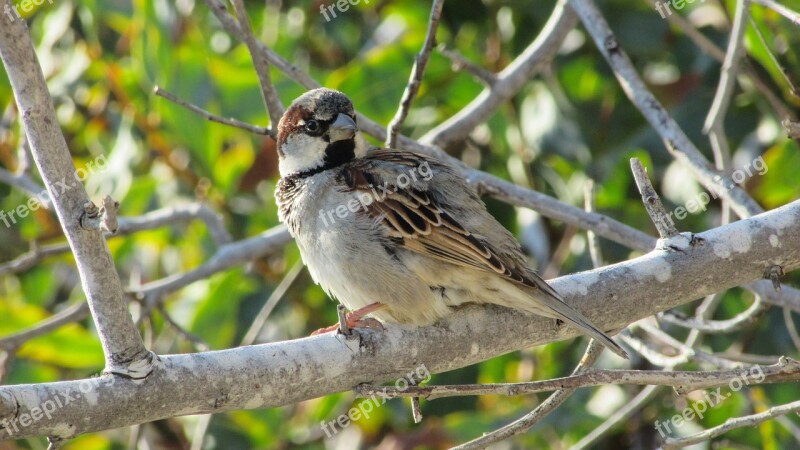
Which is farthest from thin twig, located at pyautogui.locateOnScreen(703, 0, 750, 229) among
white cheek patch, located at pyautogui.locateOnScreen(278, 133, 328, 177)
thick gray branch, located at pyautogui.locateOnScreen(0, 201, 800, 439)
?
white cheek patch, located at pyautogui.locateOnScreen(278, 133, 328, 177)

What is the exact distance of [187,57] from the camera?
3.94 meters

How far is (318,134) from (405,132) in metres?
1.12

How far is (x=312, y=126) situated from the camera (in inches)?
125

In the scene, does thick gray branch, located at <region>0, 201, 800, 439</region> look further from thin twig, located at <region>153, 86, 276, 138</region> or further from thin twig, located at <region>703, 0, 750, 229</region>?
thin twig, located at <region>153, 86, 276, 138</region>

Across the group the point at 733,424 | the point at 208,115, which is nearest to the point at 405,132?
the point at 208,115

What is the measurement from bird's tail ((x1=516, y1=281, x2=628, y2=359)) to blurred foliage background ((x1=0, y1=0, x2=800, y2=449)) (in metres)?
1.14

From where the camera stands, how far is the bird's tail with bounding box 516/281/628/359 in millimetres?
2430

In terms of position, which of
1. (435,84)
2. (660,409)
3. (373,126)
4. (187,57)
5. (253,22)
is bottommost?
(660,409)

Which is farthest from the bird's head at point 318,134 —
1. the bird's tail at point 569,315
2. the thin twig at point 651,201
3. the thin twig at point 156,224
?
the thin twig at point 651,201

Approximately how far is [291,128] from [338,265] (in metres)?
0.63

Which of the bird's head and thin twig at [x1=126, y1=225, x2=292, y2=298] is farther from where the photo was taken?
thin twig at [x1=126, y1=225, x2=292, y2=298]

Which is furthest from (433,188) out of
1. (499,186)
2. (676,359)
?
(676,359)

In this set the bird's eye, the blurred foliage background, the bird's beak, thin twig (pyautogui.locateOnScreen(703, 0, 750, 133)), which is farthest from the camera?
the blurred foliage background

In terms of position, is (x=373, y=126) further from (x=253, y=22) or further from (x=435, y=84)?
(x=253, y=22)
